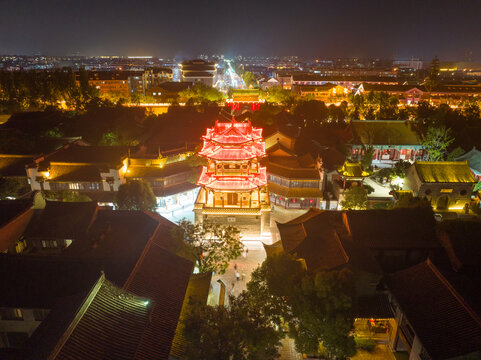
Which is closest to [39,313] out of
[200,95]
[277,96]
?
[200,95]

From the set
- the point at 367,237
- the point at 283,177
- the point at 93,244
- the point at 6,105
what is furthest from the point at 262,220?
the point at 6,105

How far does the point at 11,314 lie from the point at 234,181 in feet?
73.0

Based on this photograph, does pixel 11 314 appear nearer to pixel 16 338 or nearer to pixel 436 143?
pixel 16 338

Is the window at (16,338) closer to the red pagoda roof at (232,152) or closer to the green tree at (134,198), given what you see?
the green tree at (134,198)

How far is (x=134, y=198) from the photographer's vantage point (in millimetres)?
35469

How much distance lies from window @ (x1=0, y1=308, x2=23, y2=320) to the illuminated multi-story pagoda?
19.1 metres

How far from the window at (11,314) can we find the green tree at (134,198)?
16605 mm

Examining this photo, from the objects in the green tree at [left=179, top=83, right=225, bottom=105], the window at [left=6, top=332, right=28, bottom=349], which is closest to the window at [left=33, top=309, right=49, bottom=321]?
the window at [left=6, top=332, right=28, bottom=349]

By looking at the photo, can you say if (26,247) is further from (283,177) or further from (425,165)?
(425,165)

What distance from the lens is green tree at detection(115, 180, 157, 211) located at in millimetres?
35469

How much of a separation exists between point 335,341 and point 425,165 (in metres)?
30.8

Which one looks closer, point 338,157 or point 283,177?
point 283,177

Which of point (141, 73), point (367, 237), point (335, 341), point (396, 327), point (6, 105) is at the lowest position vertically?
point (396, 327)

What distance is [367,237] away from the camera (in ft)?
86.5
